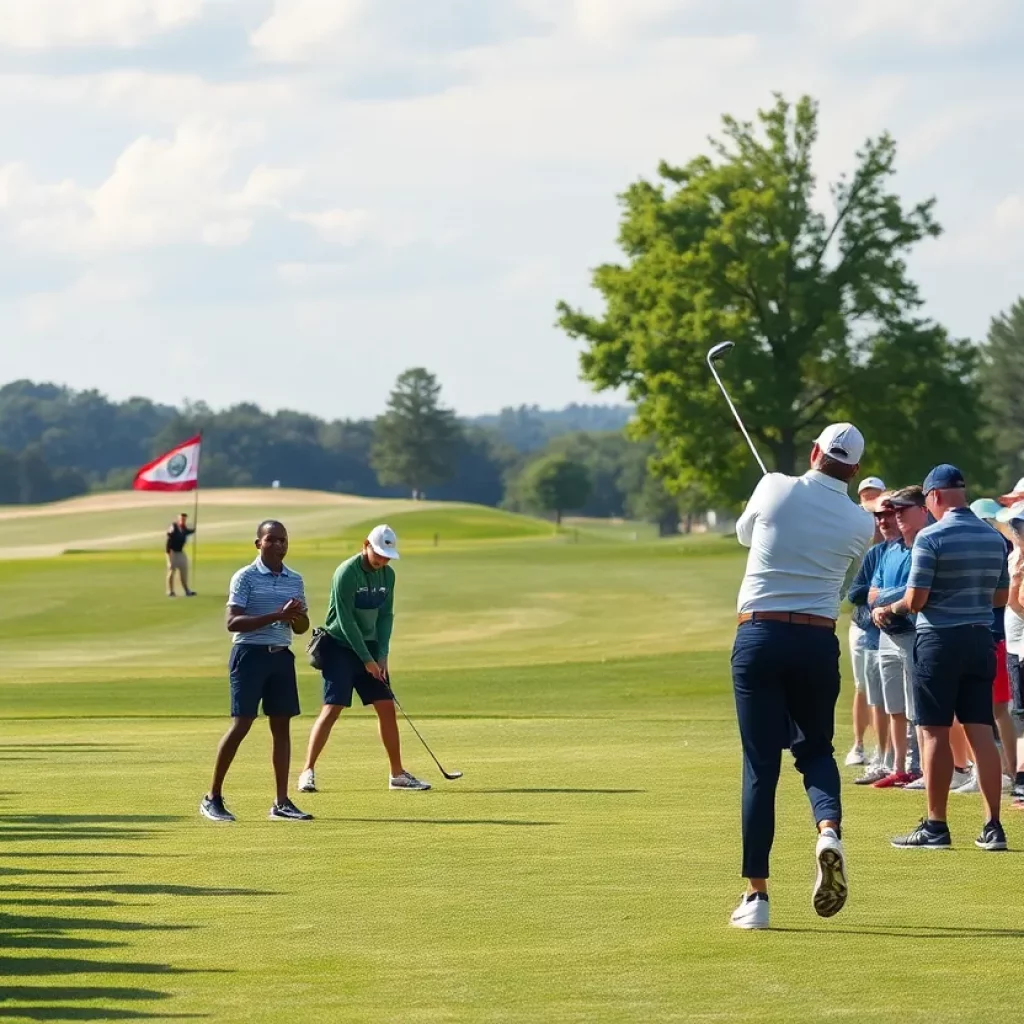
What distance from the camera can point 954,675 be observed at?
12273 millimetres

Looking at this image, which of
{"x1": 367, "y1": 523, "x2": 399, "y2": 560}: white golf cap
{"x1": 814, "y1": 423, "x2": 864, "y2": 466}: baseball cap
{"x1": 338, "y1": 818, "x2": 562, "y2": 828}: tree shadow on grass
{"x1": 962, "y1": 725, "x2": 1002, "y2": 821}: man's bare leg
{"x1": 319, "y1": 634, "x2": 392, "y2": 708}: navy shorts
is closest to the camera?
{"x1": 814, "y1": 423, "x2": 864, "y2": 466}: baseball cap

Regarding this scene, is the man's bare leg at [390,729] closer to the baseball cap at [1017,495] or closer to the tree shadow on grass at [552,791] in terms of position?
the tree shadow on grass at [552,791]

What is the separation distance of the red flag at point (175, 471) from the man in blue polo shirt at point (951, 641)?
43.1 m

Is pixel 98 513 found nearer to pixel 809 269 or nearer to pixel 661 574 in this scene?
pixel 809 269

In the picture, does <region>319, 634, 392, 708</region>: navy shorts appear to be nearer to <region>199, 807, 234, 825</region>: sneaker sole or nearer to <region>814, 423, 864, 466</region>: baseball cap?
<region>199, 807, 234, 825</region>: sneaker sole

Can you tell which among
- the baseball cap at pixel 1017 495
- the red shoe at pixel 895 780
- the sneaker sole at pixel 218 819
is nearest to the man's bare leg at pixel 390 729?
the sneaker sole at pixel 218 819

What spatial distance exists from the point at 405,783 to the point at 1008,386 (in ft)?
430

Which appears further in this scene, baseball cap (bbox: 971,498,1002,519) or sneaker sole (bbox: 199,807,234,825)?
baseball cap (bbox: 971,498,1002,519)

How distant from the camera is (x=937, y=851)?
1205 cm

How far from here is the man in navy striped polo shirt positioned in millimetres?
13914

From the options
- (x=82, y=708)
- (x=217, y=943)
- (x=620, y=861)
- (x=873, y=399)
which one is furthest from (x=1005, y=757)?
(x=873, y=399)

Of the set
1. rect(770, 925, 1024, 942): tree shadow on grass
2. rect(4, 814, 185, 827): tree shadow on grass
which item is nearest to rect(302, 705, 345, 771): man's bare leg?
rect(4, 814, 185, 827): tree shadow on grass

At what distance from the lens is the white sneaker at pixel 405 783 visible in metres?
15.8

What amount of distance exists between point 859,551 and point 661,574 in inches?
1961
